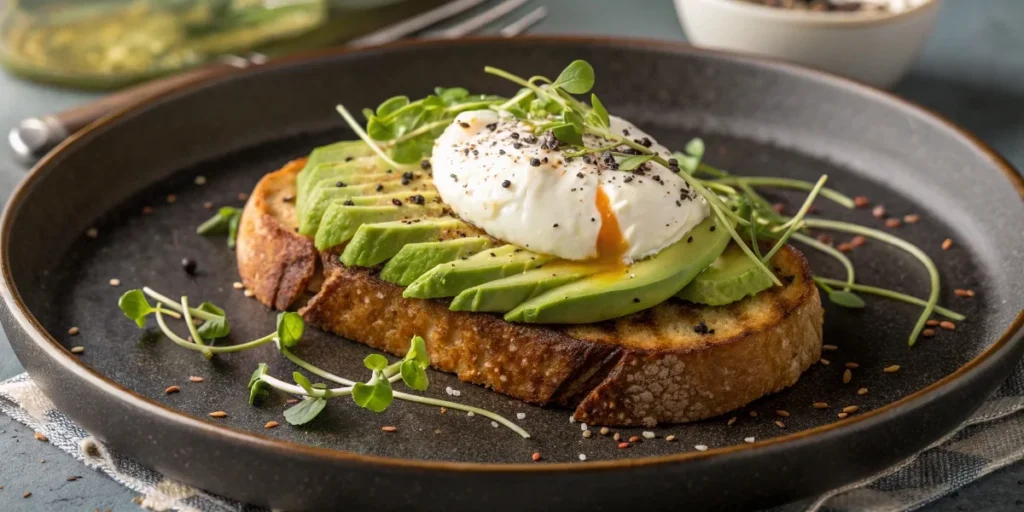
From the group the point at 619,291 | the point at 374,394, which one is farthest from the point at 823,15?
the point at 374,394

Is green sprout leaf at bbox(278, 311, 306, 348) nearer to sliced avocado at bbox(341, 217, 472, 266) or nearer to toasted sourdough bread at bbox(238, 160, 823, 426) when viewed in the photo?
toasted sourdough bread at bbox(238, 160, 823, 426)

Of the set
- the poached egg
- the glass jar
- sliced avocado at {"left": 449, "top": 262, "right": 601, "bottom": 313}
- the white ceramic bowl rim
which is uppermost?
the poached egg

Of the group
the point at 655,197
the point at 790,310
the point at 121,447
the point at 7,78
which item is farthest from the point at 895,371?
the point at 7,78

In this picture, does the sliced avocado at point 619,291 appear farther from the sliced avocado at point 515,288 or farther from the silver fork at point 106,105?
the silver fork at point 106,105

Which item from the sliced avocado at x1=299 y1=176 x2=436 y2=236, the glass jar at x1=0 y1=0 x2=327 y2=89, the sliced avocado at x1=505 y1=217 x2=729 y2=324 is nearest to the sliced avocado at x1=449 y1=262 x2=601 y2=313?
the sliced avocado at x1=505 y1=217 x2=729 y2=324

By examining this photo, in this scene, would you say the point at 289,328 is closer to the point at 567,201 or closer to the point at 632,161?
the point at 567,201

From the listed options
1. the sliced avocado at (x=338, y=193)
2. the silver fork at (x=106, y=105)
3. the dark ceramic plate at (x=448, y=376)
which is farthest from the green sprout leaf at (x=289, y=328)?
the silver fork at (x=106, y=105)

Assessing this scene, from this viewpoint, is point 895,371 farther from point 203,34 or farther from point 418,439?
point 203,34
